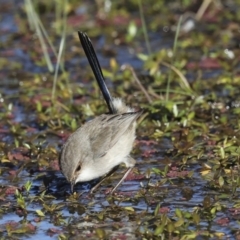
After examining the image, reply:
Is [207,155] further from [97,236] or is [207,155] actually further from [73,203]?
[97,236]

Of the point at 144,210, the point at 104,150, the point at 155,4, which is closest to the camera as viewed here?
the point at 144,210

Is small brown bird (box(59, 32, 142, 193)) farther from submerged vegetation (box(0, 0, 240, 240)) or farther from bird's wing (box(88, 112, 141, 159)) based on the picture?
submerged vegetation (box(0, 0, 240, 240))

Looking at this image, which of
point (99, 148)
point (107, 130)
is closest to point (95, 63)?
point (107, 130)

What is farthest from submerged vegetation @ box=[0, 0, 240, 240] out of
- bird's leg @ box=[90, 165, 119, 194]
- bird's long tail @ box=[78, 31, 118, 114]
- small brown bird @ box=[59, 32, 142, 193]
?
bird's long tail @ box=[78, 31, 118, 114]

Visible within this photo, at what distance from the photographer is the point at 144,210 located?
5.64 m

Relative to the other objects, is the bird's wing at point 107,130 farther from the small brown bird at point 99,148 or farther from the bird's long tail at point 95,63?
the bird's long tail at point 95,63

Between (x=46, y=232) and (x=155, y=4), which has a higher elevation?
(x=155, y=4)

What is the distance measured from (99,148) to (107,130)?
0.67ft

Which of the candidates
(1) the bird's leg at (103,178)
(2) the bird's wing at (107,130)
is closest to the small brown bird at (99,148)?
(2) the bird's wing at (107,130)

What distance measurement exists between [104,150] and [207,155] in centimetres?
97

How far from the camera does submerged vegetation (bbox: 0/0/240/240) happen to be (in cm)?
550

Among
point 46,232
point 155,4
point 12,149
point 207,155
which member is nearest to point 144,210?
point 46,232

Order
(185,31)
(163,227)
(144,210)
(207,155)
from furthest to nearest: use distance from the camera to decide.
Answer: (185,31) → (207,155) → (144,210) → (163,227)

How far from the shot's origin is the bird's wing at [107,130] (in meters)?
6.16
